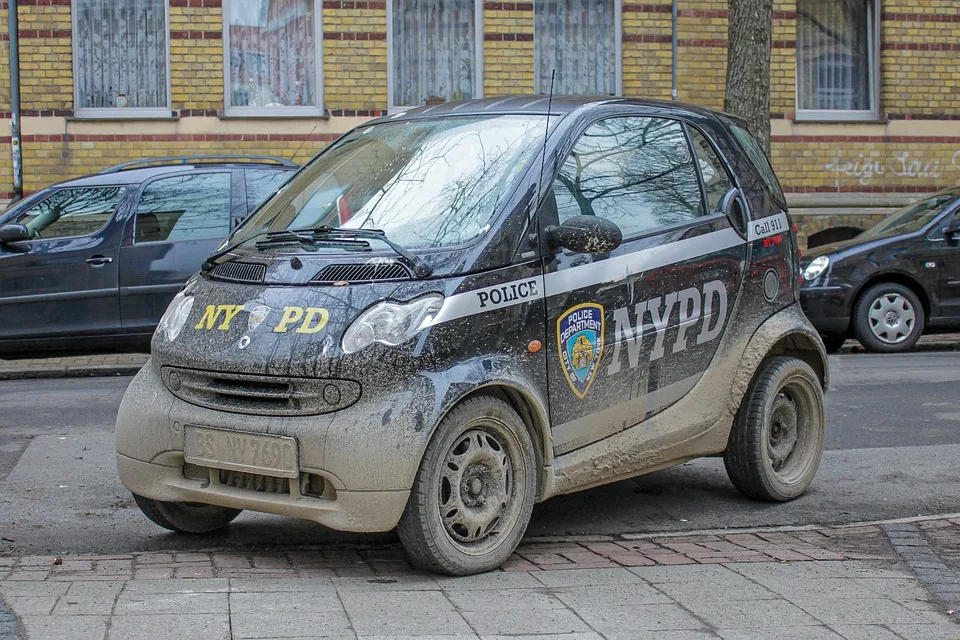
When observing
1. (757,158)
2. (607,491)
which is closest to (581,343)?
(607,491)

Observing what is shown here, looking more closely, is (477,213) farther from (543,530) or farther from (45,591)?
(45,591)

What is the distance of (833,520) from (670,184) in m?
1.74

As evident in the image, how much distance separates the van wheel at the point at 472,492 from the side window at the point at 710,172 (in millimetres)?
1665

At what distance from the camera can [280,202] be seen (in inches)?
228

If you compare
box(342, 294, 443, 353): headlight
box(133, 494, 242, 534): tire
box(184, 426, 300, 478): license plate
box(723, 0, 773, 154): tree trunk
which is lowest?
box(133, 494, 242, 534): tire

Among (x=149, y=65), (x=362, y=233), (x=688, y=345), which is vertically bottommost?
(x=688, y=345)

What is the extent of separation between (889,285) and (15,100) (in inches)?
429

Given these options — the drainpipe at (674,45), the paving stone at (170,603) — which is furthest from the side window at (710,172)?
the drainpipe at (674,45)

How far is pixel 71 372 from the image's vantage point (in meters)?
11.9

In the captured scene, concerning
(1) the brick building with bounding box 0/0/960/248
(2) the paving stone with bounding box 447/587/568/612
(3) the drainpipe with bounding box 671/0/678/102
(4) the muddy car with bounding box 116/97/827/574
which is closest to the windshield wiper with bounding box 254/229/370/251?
(4) the muddy car with bounding box 116/97/827/574

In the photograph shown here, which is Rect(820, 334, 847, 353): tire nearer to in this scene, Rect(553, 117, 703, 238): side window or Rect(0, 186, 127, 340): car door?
Rect(0, 186, 127, 340): car door

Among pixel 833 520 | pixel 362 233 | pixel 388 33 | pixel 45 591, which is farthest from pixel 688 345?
pixel 388 33

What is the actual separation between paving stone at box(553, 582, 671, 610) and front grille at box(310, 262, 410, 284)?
4.22ft

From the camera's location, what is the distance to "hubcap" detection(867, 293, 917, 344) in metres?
12.9
